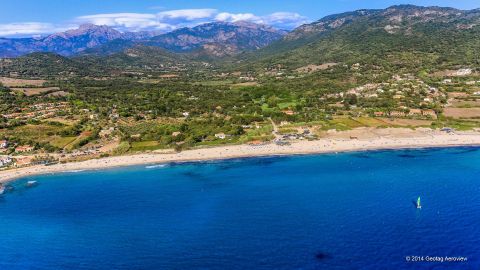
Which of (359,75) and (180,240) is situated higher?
(359,75)

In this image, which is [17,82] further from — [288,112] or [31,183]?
[288,112]

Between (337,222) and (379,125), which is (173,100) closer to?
(379,125)

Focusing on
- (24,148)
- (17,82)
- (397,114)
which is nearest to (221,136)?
(24,148)

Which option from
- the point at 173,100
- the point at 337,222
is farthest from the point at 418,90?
the point at 337,222

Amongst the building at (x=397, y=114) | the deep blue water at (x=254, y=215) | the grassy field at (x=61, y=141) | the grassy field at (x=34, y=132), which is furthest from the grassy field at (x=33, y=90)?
the building at (x=397, y=114)

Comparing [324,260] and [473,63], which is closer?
[324,260]

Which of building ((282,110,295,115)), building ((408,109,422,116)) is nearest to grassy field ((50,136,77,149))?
building ((282,110,295,115))

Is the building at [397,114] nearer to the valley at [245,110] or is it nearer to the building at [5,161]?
the valley at [245,110]
